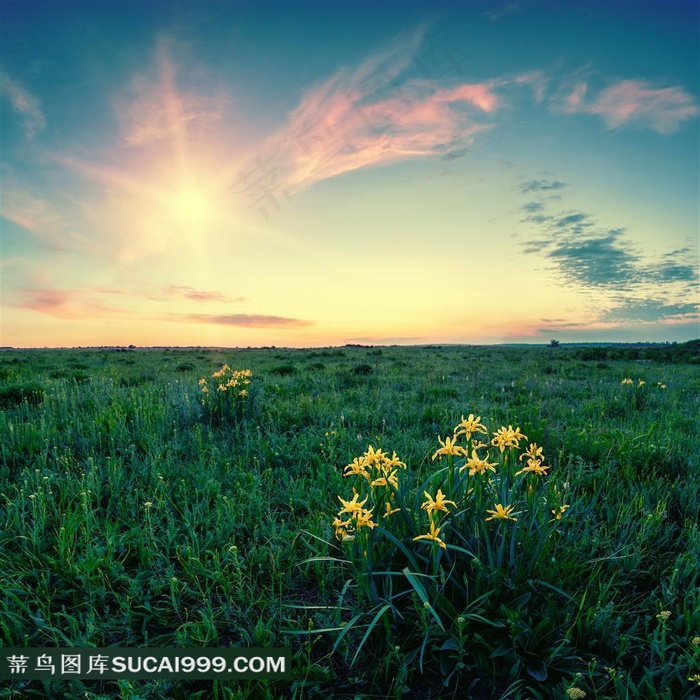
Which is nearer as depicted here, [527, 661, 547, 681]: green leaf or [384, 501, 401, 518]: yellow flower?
[527, 661, 547, 681]: green leaf

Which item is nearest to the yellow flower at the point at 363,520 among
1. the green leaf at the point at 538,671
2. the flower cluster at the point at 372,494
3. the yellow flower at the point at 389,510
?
the flower cluster at the point at 372,494

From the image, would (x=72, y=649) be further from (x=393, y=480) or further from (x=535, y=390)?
(x=535, y=390)

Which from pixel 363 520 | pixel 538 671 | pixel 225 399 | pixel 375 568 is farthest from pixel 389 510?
pixel 225 399

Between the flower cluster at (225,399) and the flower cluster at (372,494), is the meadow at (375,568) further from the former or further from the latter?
the flower cluster at (225,399)

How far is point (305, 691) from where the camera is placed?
2.12 m

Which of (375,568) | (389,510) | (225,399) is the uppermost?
(225,399)

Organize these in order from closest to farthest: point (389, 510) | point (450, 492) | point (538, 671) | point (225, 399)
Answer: point (538, 671), point (389, 510), point (450, 492), point (225, 399)

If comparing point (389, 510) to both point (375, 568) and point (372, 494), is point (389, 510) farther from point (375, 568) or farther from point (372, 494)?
point (375, 568)

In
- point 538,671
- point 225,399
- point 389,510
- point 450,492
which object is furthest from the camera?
point 225,399

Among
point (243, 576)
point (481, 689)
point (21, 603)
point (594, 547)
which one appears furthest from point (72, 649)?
point (594, 547)

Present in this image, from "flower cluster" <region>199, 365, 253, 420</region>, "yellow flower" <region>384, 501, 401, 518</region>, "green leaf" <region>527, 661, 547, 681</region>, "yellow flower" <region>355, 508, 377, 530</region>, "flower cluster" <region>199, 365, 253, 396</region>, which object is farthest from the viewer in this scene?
"flower cluster" <region>199, 365, 253, 396</region>

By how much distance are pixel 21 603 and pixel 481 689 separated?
8.63 ft

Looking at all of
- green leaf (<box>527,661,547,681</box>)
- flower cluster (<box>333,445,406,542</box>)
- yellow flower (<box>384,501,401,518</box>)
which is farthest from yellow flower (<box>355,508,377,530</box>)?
green leaf (<box>527,661,547,681</box>)

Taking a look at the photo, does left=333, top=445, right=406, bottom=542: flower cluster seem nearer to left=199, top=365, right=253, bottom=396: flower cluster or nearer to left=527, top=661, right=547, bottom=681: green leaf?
Result: left=527, top=661, right=547, bottom=681: green leaf
